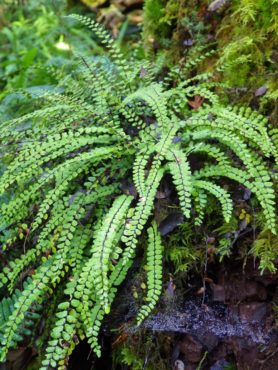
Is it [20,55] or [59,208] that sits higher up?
[59,208]

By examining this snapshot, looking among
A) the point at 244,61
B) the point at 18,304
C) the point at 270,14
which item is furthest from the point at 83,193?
the point at 270,14

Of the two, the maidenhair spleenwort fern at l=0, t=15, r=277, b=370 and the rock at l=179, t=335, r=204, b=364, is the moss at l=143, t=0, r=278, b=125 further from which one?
the rock at l=179, t=335, r=204, b=364

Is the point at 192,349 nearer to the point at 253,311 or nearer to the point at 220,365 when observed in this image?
the point at 220,365

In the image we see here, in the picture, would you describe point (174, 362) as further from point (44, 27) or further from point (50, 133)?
point (44, 27)

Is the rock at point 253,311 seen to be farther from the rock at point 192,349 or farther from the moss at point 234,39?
the moss at point 234,39

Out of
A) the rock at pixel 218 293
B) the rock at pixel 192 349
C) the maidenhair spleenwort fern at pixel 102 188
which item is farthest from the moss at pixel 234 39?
the rock at pixel 192 349

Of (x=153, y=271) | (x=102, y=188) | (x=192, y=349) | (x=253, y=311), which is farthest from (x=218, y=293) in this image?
(x=102, y=188)

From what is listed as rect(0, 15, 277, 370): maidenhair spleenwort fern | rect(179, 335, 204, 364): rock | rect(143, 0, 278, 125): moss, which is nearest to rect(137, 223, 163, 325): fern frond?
rect(0, 15, 277, 370): maidenhair spleenwort fern
